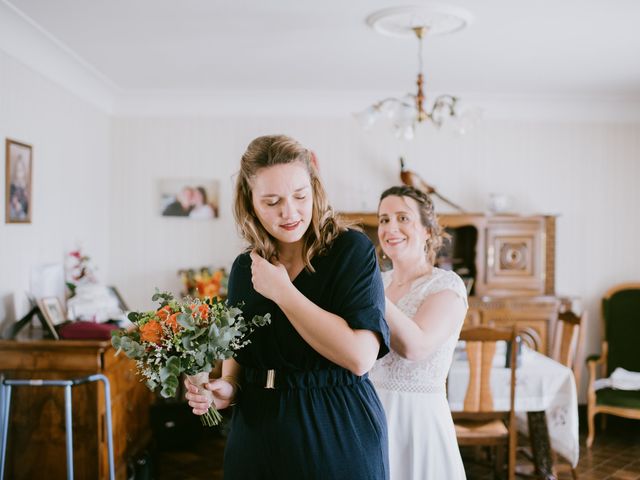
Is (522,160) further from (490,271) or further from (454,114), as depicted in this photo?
(454,114)

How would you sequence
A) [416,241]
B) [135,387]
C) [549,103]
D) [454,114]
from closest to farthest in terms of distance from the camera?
1. [416,241]
2. [454,114]
3. [135,387]
4. [549,103]

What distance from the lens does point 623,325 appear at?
5473 millimetres

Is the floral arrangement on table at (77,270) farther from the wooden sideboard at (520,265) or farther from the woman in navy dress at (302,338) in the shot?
the woman in navy dress at (302,338)

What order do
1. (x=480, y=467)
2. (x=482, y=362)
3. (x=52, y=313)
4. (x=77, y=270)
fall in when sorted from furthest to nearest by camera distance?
(x=77, y=270)
(x=480, y=467)
(x=52, y=313)
(x=482, y=362)

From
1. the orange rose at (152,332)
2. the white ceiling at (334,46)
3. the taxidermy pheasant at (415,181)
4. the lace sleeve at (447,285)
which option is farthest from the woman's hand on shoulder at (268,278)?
the taxidermy pheasant at (415,181)

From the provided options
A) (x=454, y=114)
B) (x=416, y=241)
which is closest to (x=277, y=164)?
(x=416, y=241)

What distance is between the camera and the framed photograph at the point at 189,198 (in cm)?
571

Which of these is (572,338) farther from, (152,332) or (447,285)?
(152,332)

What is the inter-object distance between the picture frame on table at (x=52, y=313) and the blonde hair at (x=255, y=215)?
245 centimetres

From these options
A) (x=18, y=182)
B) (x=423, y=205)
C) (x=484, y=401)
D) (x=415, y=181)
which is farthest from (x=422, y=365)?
(x=415, y=181)

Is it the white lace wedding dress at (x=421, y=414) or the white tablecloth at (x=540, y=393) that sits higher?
the white lace wedding dress at (x=421, y=414)

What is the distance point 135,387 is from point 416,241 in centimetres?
268

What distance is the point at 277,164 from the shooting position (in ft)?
4.66

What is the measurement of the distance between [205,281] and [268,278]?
3.96 metres
